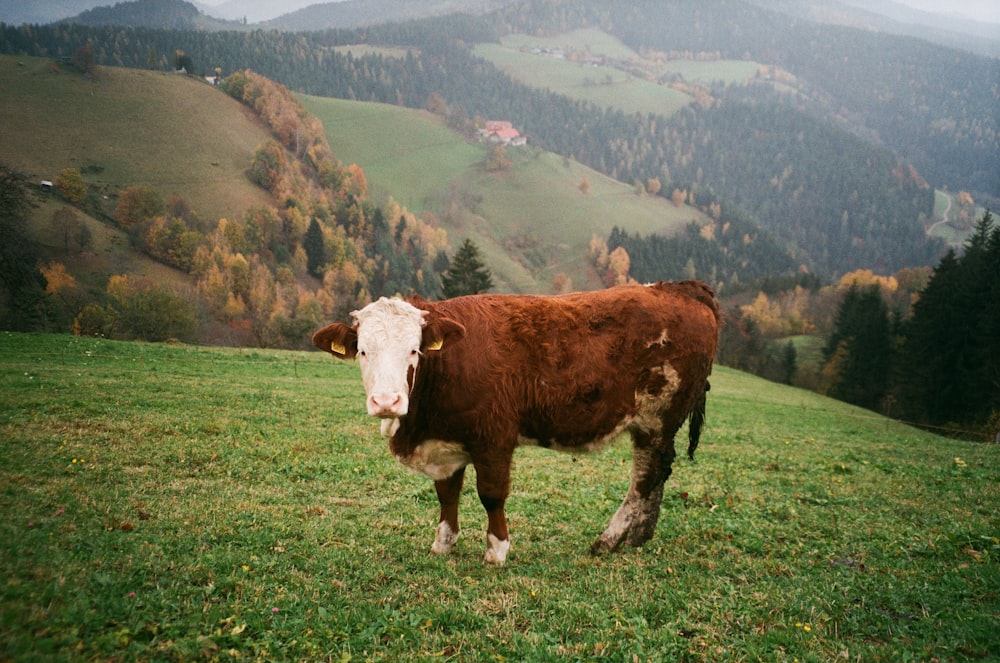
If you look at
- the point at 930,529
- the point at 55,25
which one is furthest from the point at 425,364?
the point at 55,25

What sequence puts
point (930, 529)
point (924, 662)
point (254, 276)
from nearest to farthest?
point (924, 662) → point (930, 529) → point (254, 276)

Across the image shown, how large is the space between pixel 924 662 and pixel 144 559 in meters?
7.41

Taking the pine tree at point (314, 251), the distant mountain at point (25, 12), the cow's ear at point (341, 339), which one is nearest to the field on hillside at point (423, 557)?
the cow's ear at point (341, 339)

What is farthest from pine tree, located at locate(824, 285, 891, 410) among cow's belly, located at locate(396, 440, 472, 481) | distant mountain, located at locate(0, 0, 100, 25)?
distant mountain, located at locate(0, 0, 100, 25)

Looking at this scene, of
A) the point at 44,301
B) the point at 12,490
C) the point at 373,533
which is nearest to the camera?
the point at 12,490

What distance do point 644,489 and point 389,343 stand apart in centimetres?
449

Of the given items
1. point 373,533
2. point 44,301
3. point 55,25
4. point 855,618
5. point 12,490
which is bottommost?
point 44,301

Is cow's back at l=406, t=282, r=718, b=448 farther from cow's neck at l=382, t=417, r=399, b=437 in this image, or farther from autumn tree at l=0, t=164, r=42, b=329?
autumn tree at l=0, t=164, r=42, b=329

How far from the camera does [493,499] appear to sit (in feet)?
24.0

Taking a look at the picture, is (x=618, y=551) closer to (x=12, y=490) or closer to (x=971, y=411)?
(x=12, y=490)

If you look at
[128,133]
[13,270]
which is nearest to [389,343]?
[13,270]

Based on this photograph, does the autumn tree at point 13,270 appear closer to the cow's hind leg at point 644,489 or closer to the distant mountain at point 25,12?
the cow's hind leg at point 644,489

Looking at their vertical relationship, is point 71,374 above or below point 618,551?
below

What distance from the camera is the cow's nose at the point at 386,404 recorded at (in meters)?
Answer: 5.98
